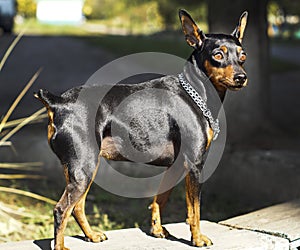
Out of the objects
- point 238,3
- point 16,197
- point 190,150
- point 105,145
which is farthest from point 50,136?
point 238,3

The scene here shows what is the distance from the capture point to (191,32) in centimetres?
304

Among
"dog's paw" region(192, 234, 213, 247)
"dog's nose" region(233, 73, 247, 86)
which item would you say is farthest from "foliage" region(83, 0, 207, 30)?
"dog's nose" region(233, 73, 247, 86)

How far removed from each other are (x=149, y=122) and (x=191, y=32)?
1.67ft

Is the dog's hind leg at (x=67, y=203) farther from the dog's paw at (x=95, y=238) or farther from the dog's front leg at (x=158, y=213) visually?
the dog's front leg at (x=158, y=213)

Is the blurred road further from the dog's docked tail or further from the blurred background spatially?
the dog's docked tail

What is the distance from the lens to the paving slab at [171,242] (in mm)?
3246

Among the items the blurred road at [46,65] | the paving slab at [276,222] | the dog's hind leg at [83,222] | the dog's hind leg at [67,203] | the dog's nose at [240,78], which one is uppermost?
the dog's nose at [240,78]

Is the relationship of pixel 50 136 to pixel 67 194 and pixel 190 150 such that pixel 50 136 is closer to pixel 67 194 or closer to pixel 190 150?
pixel 67 194

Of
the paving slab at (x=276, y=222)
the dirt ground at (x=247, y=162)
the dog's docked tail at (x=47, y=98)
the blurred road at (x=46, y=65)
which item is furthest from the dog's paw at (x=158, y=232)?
the blurred road at (x=46, y=65)

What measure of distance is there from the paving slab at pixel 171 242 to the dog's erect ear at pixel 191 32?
43.4 inches

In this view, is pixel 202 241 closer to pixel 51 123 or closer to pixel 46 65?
pixel 51 123

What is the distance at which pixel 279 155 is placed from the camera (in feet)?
18.5

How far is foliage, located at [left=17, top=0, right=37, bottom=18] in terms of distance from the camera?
3894cm

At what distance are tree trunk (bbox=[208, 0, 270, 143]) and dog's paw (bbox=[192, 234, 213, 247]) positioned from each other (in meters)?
3.61
